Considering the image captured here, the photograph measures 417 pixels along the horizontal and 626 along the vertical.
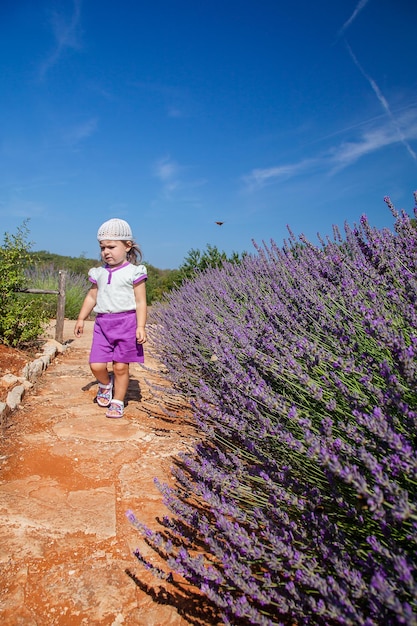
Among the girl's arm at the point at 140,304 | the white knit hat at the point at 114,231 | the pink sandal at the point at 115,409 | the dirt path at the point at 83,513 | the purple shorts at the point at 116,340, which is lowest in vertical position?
the dirt path at the point at 83,513

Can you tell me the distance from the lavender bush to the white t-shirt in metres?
1.10

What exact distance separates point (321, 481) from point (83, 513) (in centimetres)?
108

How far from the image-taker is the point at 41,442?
2451 mm

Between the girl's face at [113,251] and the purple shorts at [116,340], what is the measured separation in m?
0.41

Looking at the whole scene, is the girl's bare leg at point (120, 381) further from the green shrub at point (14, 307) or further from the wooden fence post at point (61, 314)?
the wooden fence post at point (61, 314)

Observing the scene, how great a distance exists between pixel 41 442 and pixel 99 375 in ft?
2.56

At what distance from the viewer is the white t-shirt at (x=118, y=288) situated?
3139 millimetres

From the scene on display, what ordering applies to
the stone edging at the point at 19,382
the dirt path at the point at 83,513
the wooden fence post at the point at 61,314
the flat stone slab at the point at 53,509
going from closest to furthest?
the dirt path at the point at 83,513 < the flat stone slab at the point at 53,509 < the stone edging at the point at 19,382 < the wooden fence post at the point at 61,314

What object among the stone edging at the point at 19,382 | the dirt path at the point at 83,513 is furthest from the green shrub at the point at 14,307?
the dirt path at the point at 83,513

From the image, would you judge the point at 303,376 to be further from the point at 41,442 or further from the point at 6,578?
the point at 41,442

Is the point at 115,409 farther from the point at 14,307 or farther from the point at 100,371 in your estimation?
the point at 14,307

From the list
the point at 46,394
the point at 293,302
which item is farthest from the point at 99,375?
the point at 293,302

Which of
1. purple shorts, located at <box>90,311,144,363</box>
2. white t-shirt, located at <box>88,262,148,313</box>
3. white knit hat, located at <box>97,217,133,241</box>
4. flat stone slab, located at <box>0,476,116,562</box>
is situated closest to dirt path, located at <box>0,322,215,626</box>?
flat stone slab, located at <box>0,476,116,562</box>

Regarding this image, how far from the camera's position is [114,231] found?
307 cm
